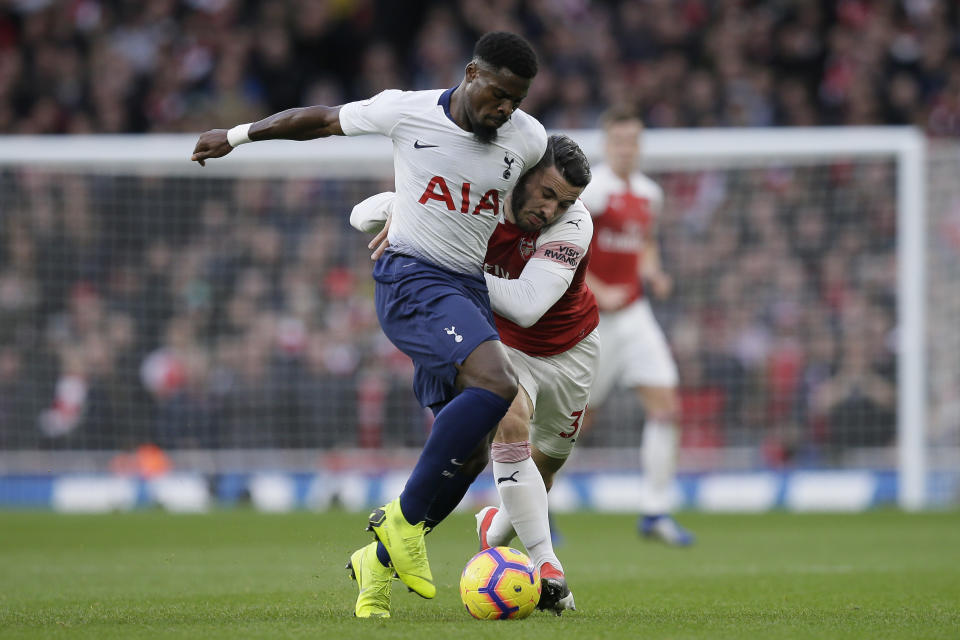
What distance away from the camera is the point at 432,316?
4828 millimetres

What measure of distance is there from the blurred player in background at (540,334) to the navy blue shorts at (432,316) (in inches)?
11.3

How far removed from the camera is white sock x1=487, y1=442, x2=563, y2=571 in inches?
209

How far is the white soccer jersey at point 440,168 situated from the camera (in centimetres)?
495

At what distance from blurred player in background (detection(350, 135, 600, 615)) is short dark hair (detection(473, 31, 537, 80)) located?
0.56 meters

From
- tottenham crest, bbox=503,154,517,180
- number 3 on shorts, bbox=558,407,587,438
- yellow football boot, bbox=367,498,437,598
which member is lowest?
yellow football boot, bbox=367,498,437,598

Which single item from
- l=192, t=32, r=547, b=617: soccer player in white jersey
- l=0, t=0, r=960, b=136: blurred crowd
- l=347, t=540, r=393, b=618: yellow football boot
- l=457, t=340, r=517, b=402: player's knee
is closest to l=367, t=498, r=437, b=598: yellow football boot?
l=192, t=32, r=547, b=617: soccer player in white jersey

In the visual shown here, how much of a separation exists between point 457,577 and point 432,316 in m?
2.52

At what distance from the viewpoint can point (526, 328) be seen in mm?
5754

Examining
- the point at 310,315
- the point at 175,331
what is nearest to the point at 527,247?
the point at 310,315

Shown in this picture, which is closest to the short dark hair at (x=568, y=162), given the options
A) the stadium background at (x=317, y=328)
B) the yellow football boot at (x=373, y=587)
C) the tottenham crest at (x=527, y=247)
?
the tottenham crest at (x=527, y=247)

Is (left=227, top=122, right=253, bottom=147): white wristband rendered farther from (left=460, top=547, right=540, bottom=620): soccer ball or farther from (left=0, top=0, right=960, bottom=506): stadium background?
(left=0, top=0, right=960, bottom=506): stadium background

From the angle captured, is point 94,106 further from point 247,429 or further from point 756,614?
point 756,614

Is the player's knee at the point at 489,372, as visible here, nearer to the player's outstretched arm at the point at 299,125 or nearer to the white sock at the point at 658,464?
the player's outstretched arm at the point at 299,125

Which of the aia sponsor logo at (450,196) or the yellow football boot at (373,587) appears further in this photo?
the aia sponsor logo at (450,196)
